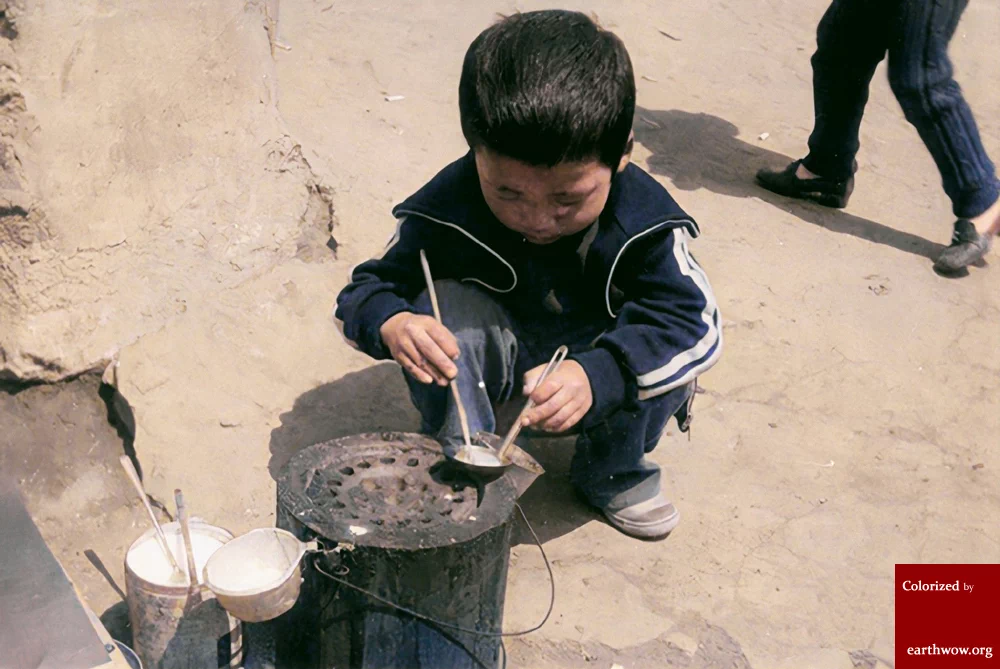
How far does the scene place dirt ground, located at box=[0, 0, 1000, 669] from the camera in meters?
2.60

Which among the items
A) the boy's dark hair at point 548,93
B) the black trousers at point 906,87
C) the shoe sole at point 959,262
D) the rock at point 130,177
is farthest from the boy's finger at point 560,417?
the black trousers at point 906,87

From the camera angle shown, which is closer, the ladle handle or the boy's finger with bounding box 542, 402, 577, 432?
the ladle handle

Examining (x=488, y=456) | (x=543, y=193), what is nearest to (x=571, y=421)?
(x=488, y=456)

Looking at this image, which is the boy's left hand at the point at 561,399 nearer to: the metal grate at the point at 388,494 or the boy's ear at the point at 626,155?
the metal grate at the point at 388,494

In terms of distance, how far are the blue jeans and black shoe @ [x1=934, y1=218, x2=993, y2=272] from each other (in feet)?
5.84

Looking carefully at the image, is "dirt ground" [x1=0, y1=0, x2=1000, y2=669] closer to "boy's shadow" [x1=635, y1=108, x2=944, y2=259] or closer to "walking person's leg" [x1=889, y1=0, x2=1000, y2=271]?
"boy's shadow" [x1=635, y1=108, x2=944, y2=259]

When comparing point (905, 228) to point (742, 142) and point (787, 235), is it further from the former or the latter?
point (742, 142)

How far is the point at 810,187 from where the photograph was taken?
14.4 ft

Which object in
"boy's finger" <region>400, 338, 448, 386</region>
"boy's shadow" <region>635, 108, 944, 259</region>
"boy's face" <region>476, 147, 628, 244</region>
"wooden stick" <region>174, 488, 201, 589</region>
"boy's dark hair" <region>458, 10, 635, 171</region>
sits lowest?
"boy's shadow" <region>635, 108, 944, 259</region>

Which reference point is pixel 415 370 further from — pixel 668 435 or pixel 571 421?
pixel 668 435

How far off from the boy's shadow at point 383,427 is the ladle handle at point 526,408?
349 mm

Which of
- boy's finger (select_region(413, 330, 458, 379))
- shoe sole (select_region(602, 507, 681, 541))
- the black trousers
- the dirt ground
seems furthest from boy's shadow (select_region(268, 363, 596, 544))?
the black trousers

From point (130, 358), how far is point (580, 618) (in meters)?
1.42

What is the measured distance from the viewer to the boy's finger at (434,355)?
226 cm
